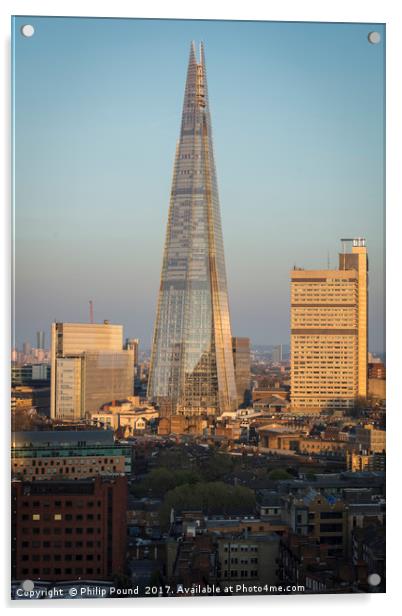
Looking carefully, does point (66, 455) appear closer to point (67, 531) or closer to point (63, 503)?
point (63, 503)

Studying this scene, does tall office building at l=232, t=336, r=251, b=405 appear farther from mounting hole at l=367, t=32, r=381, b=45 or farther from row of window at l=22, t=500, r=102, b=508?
mounting hole at l=367, t=32, r=381, b=45

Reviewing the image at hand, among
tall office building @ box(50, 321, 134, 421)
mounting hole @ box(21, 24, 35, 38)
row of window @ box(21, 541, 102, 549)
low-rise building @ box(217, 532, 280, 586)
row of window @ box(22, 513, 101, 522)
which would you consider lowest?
low-rise building @ box(217, 532, 280, 586)

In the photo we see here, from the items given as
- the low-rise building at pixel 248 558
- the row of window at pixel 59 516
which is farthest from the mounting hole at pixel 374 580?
the row of window at pixel 59 516

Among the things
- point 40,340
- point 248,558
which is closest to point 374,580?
point 248,558

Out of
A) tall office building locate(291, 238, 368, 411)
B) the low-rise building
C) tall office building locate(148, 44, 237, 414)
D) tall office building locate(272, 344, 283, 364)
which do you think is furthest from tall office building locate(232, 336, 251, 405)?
the low-rise building

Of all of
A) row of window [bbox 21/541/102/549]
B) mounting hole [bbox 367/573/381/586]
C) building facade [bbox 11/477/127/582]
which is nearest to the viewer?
mounting hole [bbox 367/573/381/586]

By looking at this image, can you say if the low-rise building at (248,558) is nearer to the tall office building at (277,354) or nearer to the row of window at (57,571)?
the row of window at (57,571)
